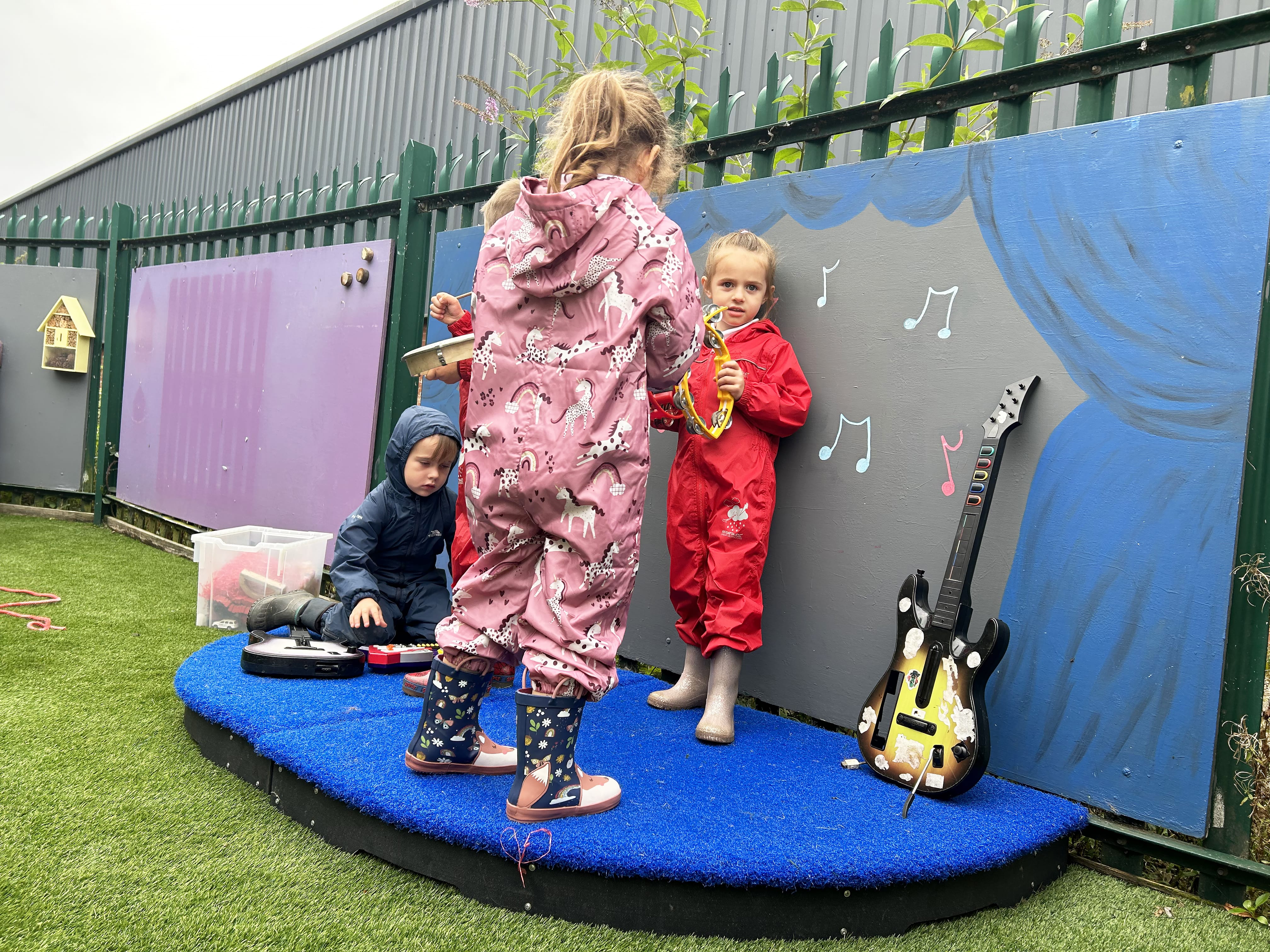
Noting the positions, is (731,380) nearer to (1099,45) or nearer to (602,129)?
(602,129)

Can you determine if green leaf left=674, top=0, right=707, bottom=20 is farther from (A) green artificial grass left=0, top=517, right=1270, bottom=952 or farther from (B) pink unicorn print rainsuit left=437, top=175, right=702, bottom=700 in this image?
(A) green artificial grass left=0, top=517, right=1270, bottom=952

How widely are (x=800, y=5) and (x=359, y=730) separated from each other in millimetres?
2662

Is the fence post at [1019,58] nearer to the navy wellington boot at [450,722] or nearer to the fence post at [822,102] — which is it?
the fence post at [822,102]

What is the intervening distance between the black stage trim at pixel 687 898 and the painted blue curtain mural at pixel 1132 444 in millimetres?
397

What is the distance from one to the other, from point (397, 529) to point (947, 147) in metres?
2.15

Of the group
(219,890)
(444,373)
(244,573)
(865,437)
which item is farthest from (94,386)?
(865,437)

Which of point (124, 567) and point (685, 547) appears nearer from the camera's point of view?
point (685, 547)

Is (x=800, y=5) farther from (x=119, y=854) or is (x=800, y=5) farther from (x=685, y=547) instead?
(x=119, y=854)

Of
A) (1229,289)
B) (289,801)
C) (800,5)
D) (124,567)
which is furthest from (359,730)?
(124,567)

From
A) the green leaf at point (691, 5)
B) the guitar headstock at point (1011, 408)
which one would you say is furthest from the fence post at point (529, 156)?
the guitar headstock at point (1011, 408)

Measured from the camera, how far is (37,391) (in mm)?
6789

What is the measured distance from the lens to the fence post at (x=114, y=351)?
658 cm

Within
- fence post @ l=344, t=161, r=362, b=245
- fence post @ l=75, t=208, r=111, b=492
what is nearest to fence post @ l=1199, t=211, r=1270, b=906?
fence post @ l=344, t=161, r=362, b=245

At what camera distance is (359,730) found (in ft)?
7.41
